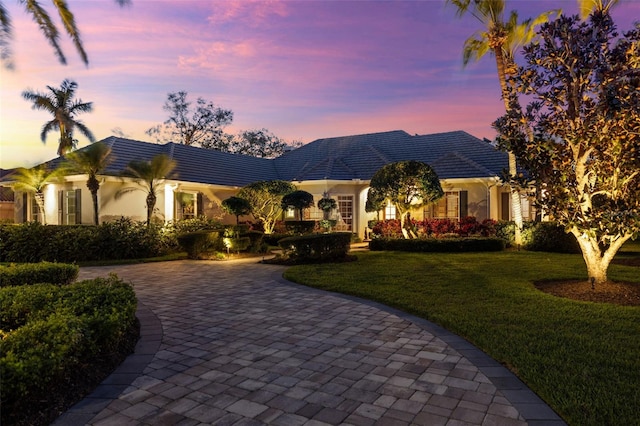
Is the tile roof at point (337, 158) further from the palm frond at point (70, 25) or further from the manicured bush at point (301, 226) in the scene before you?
the palm frond at point (70, 25)

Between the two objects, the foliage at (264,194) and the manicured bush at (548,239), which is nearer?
the manicured bush at (548,239)

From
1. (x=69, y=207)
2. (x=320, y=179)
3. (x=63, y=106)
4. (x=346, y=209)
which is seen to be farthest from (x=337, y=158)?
(x=63, y=106)

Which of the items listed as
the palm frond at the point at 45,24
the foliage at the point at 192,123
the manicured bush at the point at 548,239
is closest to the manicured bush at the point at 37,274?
the palm frond at the point at 45,24

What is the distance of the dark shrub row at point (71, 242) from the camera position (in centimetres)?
1363

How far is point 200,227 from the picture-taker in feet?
56.7

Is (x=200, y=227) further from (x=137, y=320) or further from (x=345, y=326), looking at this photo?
(x=345, y=326)

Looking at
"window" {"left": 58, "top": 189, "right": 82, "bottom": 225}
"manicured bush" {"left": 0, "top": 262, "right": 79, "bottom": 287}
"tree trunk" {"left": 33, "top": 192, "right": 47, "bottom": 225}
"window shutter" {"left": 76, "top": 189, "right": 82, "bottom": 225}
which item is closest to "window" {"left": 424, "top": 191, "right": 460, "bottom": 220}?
"manicured bush" {"left": 0, "top": 262, "right": 79, "bottom": 287}

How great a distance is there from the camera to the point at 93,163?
15031mm

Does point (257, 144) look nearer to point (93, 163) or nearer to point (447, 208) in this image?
point (447, 208)

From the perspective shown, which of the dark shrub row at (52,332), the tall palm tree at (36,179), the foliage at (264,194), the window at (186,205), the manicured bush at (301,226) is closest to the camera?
the dark shrub row at (52,332)

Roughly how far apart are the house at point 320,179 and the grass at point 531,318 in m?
6.74

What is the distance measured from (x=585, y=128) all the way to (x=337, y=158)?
16100 mm

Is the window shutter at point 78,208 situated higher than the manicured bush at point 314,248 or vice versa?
the window shutter at point 78,208

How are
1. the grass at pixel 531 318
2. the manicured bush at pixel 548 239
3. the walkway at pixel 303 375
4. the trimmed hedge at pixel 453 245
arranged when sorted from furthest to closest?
1. the trimmed hedge at pixel 453 245
2. the manicured bush at pixel 548 239
3. the grass at pixel 531 318
4. the walkway at pixel 303 375
